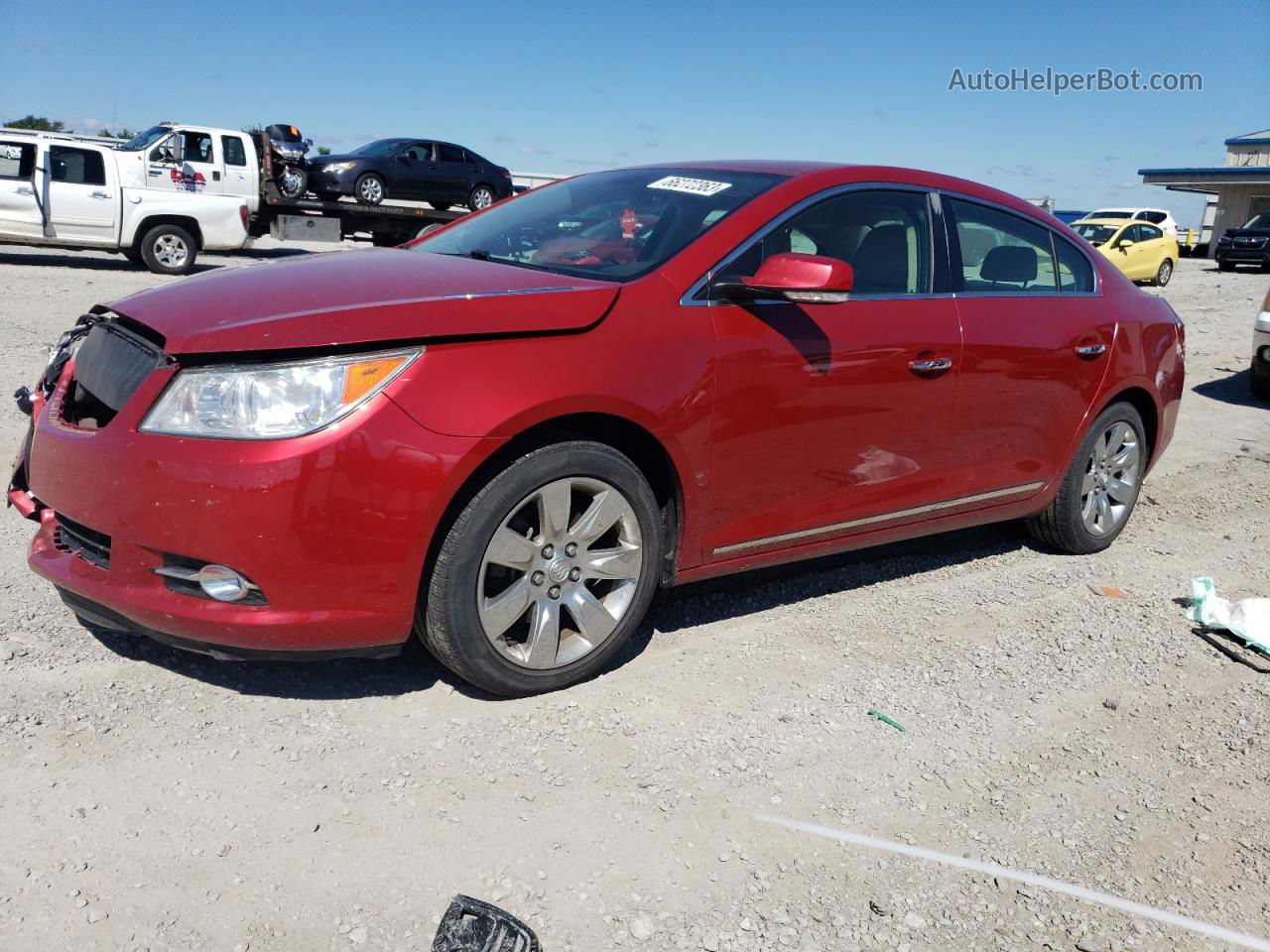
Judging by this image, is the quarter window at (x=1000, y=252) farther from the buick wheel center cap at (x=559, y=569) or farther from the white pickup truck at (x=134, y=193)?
the white pickup truck at (x=134, y=193)

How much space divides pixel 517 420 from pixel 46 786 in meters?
1.51

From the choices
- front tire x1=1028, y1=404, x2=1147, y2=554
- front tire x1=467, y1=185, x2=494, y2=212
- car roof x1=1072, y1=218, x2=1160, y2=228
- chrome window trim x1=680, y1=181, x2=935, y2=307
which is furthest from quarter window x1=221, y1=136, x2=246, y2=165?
car roof x1=1072, y1=218, x2=1160, y2=228

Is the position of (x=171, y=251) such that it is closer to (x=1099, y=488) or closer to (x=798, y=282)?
(x=1099, y=488)

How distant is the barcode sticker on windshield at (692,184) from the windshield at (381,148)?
16.7 meters

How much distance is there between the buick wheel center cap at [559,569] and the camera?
3.27 meters

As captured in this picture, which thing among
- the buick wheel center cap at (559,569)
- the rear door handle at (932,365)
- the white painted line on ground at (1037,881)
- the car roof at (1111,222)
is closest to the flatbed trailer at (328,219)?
the car roof at (1111,222)

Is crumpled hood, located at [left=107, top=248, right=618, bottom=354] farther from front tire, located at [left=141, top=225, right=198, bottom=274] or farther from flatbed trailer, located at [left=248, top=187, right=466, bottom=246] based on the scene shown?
flatbed trailer, located at [left=248, top=187, right=466, bottom=246]

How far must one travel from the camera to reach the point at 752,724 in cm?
332

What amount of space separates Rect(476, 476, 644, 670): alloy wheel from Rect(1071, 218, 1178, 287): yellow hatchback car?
2076 cm

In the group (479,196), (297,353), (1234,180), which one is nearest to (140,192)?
(479,196)

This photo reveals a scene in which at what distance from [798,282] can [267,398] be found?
1.65m

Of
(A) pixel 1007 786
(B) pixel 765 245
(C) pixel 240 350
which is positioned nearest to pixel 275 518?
(C) pixel 240 350

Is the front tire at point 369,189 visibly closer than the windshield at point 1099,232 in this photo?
Yes

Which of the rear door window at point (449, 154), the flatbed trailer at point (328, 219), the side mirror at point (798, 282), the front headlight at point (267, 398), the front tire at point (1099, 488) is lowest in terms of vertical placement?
the front tire at point (1099, 488)
